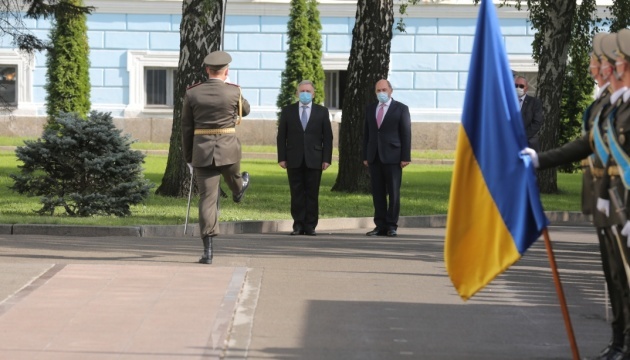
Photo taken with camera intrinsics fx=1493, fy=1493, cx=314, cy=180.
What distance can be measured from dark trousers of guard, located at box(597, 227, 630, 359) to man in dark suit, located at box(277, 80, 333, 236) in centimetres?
1001

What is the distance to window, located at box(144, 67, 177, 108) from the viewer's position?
40906mm

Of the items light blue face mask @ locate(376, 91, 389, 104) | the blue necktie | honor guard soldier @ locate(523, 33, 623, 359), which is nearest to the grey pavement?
honor guard soldier @ locate(523, 33, 623, 359)

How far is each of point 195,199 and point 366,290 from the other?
33.6ft

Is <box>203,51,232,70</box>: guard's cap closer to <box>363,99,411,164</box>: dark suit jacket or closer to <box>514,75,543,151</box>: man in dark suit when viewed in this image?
<box>363,99,411,164</box>: dark suit jacket

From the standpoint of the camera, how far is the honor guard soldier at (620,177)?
27.6 feet

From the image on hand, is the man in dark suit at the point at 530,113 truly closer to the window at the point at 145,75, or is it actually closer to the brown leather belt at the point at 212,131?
the brown leather belt at the point at 212,131

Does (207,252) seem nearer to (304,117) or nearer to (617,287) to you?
(304,117)

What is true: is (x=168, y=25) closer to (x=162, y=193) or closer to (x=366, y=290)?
(x=162, y=193)

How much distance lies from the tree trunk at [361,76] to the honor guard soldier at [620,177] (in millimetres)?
16480

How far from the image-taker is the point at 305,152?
18.8 meters

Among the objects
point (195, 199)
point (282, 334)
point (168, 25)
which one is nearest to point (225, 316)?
point (282, 334)

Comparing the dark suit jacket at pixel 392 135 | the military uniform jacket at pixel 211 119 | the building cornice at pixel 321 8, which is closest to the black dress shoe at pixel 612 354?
the military uniform jacket at pixel 211 119

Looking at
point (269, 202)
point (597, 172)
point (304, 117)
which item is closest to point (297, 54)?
point (269, 202)

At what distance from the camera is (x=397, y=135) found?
18875 mm
